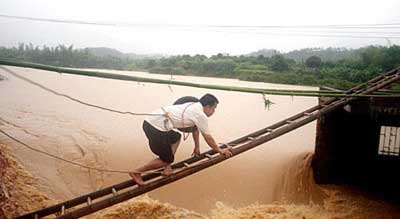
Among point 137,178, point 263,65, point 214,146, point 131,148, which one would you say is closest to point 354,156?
point 214,146

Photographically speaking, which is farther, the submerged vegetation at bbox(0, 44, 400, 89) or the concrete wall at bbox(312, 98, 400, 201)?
the submerged vegetation at bbox(0, 44, 400, 89)

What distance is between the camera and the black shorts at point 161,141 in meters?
3.64

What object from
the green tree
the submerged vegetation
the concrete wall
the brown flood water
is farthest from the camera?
the green tree

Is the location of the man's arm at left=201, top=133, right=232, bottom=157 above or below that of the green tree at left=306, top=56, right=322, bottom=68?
below

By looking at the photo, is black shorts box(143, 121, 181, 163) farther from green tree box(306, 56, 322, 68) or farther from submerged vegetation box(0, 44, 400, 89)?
green tree box(306, 56, 322, 68)

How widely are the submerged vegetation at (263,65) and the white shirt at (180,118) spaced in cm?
2074

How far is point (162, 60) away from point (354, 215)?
1327 inches

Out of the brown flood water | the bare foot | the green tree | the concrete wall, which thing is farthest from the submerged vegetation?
the bare foot

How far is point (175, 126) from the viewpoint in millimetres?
3654

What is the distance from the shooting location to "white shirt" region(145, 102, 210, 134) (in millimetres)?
3561

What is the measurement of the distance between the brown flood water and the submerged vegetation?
7.63 metres

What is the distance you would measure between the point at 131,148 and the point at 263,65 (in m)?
24.0

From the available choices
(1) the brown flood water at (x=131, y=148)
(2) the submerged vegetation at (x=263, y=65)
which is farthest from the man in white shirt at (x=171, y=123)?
(2) the submerged vegetation at (x=263, y=65)

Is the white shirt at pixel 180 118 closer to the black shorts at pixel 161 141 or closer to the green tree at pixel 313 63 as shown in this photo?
the black shorts at pixel 161 141
